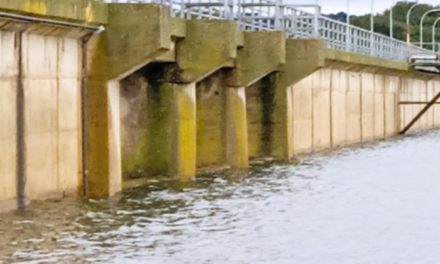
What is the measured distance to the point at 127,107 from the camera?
2614 centimetres

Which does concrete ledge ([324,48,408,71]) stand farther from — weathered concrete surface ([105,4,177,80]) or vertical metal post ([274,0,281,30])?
weathered concrete surface ([105,4,177,80])

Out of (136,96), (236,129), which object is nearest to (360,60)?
(236,129)

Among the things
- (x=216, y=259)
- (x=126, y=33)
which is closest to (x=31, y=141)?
(x=126, y=33)

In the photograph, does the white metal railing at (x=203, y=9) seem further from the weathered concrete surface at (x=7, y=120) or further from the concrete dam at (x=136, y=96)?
A: the weathered concrete surface at (x=7, y=120)

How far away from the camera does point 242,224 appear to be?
19203mm

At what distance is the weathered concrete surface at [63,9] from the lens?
1833cm

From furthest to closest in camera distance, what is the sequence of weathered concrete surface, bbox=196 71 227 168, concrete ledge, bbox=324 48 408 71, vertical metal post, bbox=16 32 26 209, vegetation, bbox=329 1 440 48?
vegetation, bbox=329 1 440 48, concrete ledge, bbox=324 48 408 71, weathered concrete surface, bbox=196 71 227 168, vertical metal post, bbox=16 32 26 209

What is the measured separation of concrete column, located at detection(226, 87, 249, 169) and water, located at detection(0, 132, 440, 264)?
248 centimetres

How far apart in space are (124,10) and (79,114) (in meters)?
1.94

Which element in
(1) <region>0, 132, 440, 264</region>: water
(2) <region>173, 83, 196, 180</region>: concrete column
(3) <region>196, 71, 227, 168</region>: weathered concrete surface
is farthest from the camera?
(3) <region>196, 71, 227, 168</region>: weathered concrete surface

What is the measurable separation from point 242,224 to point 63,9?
14.4 ft

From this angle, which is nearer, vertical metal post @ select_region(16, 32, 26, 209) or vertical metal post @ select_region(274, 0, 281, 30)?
vertical metal post @ select_region(16, 32, 26, 209)

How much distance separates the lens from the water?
16.0 metres

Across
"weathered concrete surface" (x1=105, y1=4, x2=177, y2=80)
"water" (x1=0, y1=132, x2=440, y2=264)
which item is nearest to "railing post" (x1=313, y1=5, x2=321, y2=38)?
"water" (x1=0, y1=132, x2=440, y2=264)
